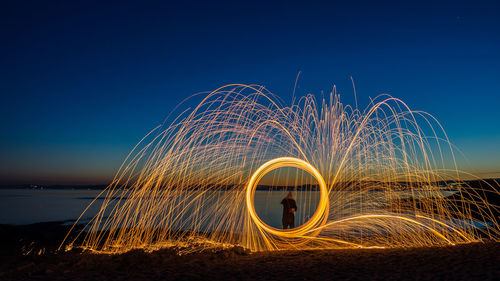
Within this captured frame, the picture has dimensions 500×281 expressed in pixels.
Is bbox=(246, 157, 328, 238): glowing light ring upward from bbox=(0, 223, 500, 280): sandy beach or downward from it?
upward

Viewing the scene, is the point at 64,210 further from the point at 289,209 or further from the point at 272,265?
the point at 272,265

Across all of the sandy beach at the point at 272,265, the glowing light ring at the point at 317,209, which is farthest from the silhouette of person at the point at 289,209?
the sandy beach at the point at 272,265

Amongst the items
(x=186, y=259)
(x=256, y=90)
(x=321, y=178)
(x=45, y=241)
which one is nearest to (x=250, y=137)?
(x=256, y=90)

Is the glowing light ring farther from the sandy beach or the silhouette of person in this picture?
the silhouette of person

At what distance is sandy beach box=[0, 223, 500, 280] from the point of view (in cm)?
663

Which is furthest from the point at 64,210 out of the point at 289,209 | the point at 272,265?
the point at 272,265

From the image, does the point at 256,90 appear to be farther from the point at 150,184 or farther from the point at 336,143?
the point at 150,184

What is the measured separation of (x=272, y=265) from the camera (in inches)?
303

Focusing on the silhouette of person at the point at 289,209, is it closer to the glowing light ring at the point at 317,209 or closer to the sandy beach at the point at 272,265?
the glowing light ring at the point at 317,209

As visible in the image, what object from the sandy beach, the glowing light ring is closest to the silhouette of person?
the glowing light ring

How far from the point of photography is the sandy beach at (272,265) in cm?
663

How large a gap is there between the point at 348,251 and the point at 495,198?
130 ft

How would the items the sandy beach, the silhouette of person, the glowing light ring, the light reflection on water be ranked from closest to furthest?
the sandy beach, the glowing light ring, the silhouette of person, the light reflection on water

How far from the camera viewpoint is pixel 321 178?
10383mm
